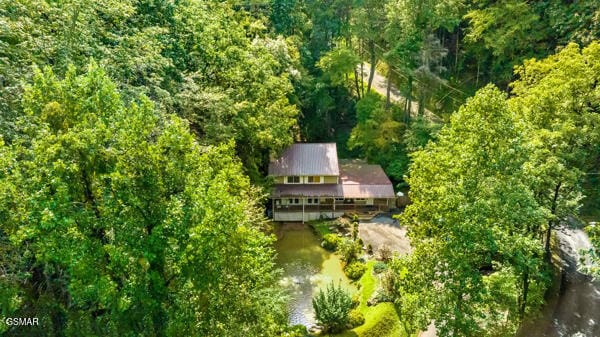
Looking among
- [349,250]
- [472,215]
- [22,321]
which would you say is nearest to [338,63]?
[349,250]

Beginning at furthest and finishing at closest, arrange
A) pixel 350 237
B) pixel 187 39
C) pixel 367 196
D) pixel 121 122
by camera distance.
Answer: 1. pixel 367 196
2. pixel 350 237
3. pixel 187 39
4. pixel 121 122

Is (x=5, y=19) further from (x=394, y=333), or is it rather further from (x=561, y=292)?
(x=561, y=292)

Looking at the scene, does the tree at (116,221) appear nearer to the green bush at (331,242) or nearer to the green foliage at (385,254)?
the green foliage at (385,254)

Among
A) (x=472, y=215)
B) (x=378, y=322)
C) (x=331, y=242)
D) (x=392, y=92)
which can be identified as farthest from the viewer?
(x=392, y=92)

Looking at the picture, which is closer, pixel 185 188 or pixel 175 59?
pixel 185 188

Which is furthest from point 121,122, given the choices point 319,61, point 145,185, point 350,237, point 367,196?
point 319,61

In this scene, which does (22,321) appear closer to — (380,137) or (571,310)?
(571,310)
